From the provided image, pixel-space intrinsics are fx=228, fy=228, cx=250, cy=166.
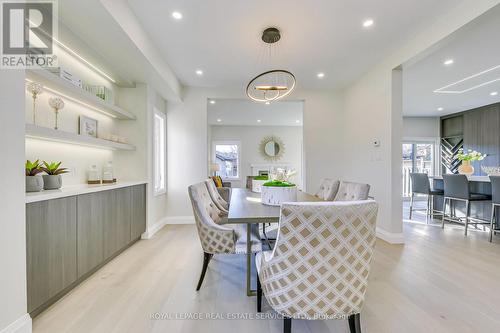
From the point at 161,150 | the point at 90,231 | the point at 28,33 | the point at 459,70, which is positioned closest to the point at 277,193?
the point at 90,231

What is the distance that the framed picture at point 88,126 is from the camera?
271cm

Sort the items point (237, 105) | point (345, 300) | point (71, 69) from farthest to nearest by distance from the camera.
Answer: point (237, 105), point (71, 69), point (345, 300)

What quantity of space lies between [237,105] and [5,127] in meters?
4.89

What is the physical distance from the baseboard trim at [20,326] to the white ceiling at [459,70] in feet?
13.9

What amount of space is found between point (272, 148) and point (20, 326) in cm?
776

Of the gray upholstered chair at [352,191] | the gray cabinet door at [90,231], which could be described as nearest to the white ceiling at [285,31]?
the gray upholstered chair at [352,191]

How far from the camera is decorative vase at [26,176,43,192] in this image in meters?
1.74

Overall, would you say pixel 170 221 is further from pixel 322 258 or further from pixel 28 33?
pixel 322 258

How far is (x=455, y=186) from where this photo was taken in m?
3.97

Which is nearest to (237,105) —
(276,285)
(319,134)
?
(319,134)

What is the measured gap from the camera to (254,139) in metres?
8.59

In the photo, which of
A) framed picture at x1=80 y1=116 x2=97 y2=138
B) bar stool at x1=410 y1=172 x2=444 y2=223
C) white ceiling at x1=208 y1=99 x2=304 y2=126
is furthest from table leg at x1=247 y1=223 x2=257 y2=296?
bar stool at x1=410 y1=172 x2=444 y2=223

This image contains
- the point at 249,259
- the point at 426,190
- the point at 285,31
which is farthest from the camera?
the point at 426,190

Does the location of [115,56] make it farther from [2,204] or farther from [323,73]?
[323,73]
